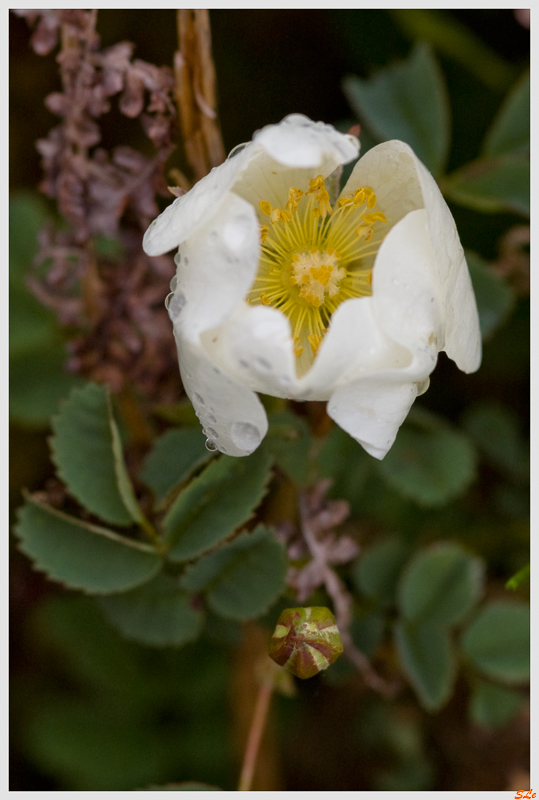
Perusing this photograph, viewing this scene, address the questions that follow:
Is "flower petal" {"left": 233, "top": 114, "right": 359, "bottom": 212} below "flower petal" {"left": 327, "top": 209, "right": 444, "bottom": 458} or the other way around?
the other way around

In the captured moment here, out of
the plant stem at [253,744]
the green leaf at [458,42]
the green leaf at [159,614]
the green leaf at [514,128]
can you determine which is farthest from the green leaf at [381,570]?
the green leaf at [458,42]

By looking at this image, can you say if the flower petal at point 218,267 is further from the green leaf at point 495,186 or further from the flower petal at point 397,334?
the green leaf at point 495,186

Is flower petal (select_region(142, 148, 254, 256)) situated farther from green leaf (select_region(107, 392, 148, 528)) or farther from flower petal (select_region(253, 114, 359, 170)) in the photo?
green leaf (select_region(107, 392, 148, 528))

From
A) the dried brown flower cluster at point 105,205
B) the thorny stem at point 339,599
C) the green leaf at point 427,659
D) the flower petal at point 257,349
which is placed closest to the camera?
the flower petal at point 257,349

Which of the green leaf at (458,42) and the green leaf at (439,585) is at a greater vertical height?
the green leaf at (458,42)

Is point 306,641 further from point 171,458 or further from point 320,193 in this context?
point 320,193

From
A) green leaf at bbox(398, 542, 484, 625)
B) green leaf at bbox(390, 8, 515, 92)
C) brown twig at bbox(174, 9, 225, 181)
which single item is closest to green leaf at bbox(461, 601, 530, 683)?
green leaf at bbox(398, 542, 484, 625)
